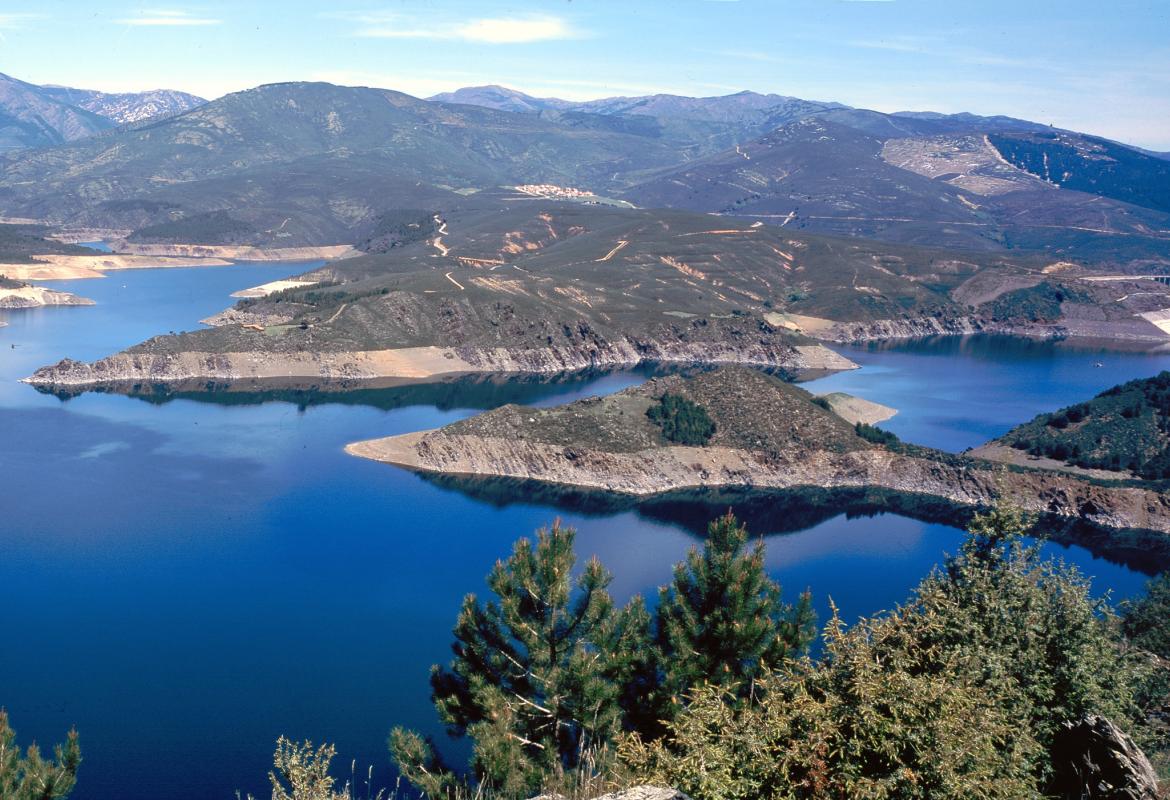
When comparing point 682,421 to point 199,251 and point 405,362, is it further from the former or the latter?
point 199,251

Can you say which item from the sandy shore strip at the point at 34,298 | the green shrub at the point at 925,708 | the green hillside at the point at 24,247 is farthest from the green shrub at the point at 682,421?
the green hillside at the point at 24,247

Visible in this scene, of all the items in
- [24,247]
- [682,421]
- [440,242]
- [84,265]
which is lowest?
[682,421]

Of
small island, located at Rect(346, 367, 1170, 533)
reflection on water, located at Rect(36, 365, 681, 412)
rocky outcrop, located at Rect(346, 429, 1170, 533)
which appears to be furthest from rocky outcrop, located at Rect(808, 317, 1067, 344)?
rocky outcrop, located at Rect(346, 429, 1170, 533)

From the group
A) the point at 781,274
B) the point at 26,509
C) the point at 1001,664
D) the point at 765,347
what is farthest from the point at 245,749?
the point at 781,274

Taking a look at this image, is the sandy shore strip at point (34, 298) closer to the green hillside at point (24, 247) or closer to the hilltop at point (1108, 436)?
the green hillside at point (24, 247)

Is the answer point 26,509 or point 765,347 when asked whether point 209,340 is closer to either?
point 26,509

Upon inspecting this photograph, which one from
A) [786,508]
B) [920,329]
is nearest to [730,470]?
[786,508]

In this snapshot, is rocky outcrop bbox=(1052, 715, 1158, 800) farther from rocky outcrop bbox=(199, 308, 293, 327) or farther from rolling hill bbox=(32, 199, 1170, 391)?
rocky outcrop bbox=(199, 308, 293, 327)
